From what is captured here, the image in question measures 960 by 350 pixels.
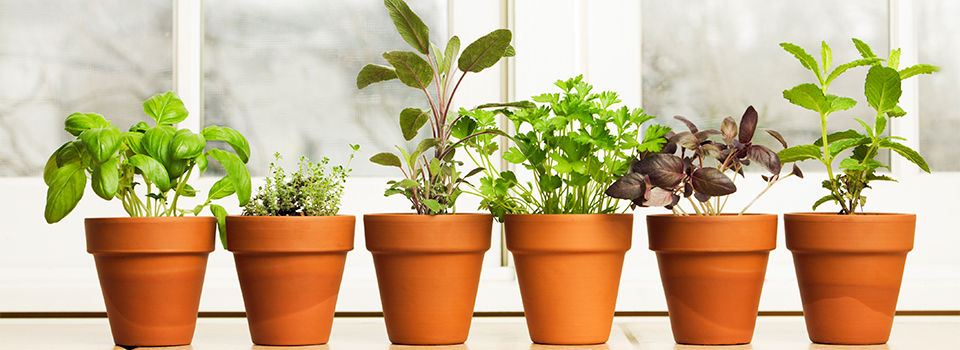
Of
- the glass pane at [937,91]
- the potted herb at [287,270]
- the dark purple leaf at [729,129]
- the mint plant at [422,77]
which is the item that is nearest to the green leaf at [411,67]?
the mint plant at [422,77]

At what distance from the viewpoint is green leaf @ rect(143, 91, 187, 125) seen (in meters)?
1.11

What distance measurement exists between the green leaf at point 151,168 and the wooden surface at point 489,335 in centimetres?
23

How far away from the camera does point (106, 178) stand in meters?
0.97

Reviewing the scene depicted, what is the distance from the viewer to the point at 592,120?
1.00 metres

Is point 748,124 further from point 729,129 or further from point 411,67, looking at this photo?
point 411,67

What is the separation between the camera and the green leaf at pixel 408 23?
3.45 feet

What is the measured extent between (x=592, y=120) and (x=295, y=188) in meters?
0.44

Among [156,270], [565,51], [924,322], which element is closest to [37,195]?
[156,270]

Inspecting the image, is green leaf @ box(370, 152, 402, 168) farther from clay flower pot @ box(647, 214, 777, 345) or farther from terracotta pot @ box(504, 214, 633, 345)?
clay flower pot @ box(647, 214, 777, 345)

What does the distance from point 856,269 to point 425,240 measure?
23.6 inches

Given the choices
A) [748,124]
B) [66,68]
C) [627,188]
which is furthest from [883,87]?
[66,68]

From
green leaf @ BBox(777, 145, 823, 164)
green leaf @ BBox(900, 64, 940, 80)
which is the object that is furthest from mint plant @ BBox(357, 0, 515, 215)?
green leaf @ BBox(900, 64, 940, 80)

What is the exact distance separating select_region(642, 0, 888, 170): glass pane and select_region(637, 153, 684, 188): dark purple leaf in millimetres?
532

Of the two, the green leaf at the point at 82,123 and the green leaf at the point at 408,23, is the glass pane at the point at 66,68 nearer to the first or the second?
the green leaf at the point at 82,123
